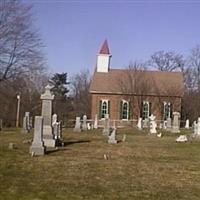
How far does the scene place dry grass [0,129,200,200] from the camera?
410 inches

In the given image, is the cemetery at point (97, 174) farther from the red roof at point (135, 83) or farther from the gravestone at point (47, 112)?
the red roof at point (135, 83)

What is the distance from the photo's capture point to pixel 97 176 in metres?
12.8

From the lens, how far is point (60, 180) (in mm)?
11992

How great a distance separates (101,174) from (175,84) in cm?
5042

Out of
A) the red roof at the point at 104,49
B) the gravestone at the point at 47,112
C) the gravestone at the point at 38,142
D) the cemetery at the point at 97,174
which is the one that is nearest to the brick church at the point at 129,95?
the red roof at the point at 104,49

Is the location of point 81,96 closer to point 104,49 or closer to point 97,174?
point 104,49

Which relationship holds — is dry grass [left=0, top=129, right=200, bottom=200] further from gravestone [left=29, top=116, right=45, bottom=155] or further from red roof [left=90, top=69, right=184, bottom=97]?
red roof [left=90, top=69, right=184, bottom=97]

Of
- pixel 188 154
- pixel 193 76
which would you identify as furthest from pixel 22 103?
pixel 188 154

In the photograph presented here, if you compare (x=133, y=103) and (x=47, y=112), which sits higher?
(x=133, y=103)

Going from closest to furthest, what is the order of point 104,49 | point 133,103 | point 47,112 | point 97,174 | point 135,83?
point 97,174 < point 47,112 < point 133,103 < point 135,83 < point 104,49

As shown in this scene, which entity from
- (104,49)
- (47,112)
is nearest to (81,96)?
(104,49)

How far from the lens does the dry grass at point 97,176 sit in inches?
410

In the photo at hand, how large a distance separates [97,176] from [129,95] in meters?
49.1

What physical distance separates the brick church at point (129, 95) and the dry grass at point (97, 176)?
1658 inches
